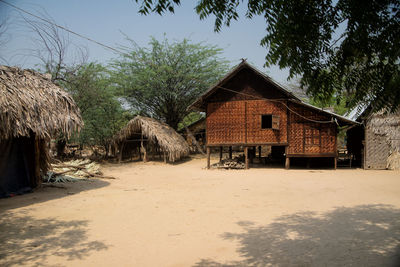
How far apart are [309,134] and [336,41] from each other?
36.9 feet

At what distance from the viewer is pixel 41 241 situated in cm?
436

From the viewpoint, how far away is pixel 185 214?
5789mm

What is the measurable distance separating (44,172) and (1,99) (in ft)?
9.78

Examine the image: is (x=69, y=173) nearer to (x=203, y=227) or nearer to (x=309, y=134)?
(x=203, y=227)

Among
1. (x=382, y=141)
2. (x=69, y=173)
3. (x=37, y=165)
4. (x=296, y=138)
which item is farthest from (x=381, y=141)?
(x=37, y=165)

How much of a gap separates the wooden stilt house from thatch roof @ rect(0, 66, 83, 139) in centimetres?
739

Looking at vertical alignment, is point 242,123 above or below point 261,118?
below

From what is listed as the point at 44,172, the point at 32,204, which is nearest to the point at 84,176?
the point at 44,172

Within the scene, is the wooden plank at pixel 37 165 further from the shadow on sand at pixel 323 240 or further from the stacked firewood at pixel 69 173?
the shadow on sand at pixel 323 240

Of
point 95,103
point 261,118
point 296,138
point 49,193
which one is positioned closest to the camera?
point 49,193

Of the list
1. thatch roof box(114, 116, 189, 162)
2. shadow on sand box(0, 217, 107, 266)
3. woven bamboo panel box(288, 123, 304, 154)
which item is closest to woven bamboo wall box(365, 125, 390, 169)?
woven bamboo panel box(288, 123, 304, 154)

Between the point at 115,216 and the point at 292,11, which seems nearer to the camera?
the point at 292,11

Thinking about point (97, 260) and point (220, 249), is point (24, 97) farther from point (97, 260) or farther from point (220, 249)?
point (220, 249)

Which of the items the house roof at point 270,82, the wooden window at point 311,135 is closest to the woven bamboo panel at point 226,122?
the house roof at point 270,82
